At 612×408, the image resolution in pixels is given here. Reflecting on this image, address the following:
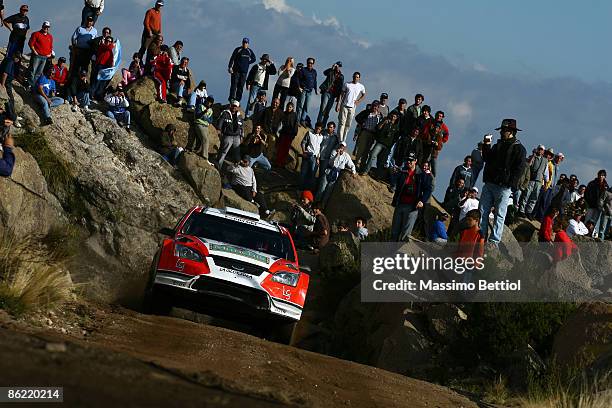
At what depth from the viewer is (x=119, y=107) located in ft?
85.6

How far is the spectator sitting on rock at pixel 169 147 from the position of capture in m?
26.2

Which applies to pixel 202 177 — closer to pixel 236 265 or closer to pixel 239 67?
pixel 239 67

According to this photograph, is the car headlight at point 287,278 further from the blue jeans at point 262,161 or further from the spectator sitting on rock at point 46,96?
the blue jeans at point 262,161

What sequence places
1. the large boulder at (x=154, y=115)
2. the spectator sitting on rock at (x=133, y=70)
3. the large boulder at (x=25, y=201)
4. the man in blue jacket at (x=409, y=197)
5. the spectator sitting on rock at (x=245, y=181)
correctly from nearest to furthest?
the large boulder at (x=25, y=201)
the man in blue jacket at (x=409, y=197)
the spectator sitting on rock at (x=245, y=181)
the large boulder at (x=154, y=115)
the spectator sitting on rock at (x=133, y=70)

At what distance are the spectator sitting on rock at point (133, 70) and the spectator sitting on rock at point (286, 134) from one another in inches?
157

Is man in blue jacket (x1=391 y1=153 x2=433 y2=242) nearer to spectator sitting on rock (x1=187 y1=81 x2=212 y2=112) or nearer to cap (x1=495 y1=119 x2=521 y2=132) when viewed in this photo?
cap (x1=495 y1=119 x2=521 y2=132)

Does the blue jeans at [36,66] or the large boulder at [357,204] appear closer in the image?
the blue jeans at [36,66]

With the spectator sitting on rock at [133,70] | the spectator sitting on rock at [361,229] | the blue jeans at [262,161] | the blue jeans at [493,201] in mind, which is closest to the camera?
the blue jeans at [493,201]

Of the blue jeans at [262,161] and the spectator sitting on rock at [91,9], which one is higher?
the spectator sitting on rock at [91,9]

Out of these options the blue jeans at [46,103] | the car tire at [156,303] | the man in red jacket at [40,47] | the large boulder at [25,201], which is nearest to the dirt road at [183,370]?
the car tire at [156,303]

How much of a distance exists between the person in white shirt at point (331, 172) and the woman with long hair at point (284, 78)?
2.63 meters

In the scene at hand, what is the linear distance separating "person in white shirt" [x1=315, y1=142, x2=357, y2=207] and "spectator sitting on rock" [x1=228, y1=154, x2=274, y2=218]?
4.39 ft

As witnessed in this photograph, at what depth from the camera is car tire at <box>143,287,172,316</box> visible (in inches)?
565

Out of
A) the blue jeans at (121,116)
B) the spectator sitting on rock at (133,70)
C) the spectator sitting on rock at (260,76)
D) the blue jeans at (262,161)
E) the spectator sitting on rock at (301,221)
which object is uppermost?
the spectator sitting on rock at (260,76)
